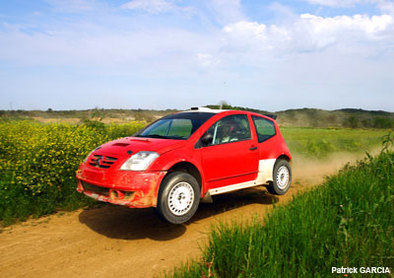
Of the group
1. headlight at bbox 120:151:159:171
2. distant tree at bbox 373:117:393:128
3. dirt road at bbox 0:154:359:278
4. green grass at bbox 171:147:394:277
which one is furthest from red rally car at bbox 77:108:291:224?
distant tree at bbox 373:117:393:128

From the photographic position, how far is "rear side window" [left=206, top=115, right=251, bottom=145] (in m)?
6.27

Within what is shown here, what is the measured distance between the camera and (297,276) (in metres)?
3.64

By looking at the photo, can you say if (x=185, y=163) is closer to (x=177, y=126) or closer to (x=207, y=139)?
(x=207, y=139)

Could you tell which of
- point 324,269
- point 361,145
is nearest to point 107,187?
point 324,269

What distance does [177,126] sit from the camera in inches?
263

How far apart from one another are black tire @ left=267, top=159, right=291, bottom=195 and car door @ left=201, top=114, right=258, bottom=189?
0.72 metres

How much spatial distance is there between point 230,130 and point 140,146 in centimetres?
194

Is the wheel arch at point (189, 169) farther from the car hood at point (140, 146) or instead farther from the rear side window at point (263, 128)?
the rear side window at point (263, 128)

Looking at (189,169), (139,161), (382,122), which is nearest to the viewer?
(139,161)

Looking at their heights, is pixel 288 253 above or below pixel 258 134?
below

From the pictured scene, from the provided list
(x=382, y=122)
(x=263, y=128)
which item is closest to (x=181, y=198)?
(x=263, y=128)

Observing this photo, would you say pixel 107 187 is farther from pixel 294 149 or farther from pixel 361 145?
pixel 361 145

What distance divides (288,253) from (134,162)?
2546 mm

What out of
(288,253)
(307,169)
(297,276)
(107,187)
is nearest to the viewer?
(297,276)
